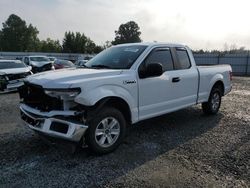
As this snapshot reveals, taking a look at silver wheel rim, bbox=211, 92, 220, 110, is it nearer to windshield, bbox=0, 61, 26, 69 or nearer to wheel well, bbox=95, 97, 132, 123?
wheel well, bbox=95, 97, 132, 123

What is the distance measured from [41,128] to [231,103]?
7.37 m

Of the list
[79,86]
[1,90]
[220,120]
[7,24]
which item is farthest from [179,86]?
[7,24]

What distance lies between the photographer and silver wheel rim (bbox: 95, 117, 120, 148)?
4869 mm

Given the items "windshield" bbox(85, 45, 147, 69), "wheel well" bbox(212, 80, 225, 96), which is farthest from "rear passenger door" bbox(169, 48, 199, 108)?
"wheel well" bbox(212, 80, 225, 96)

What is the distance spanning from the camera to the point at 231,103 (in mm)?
→ 10234

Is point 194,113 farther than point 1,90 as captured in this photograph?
No

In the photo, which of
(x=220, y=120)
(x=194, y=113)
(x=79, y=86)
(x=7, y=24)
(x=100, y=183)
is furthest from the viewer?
(x=7, y=24)

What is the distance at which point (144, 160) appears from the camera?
15.8 ft

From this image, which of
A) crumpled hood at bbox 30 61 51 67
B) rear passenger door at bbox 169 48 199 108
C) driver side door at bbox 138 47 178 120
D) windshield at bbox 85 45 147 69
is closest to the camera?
driver side door at bbox 138 47 178 120

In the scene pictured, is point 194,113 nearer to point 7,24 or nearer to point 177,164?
point 177,164

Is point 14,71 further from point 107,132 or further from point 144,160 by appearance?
point 144,160

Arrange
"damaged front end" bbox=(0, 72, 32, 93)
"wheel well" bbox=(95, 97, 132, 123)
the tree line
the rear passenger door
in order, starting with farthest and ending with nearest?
the tree line
"damaged front end" bbox=(0, 72, 32, 93)
the rear passenger door
"wheel well" bbox=(95, 97, 132, 123)

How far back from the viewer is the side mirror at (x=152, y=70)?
5457 millimetres

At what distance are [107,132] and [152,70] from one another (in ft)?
4.61
